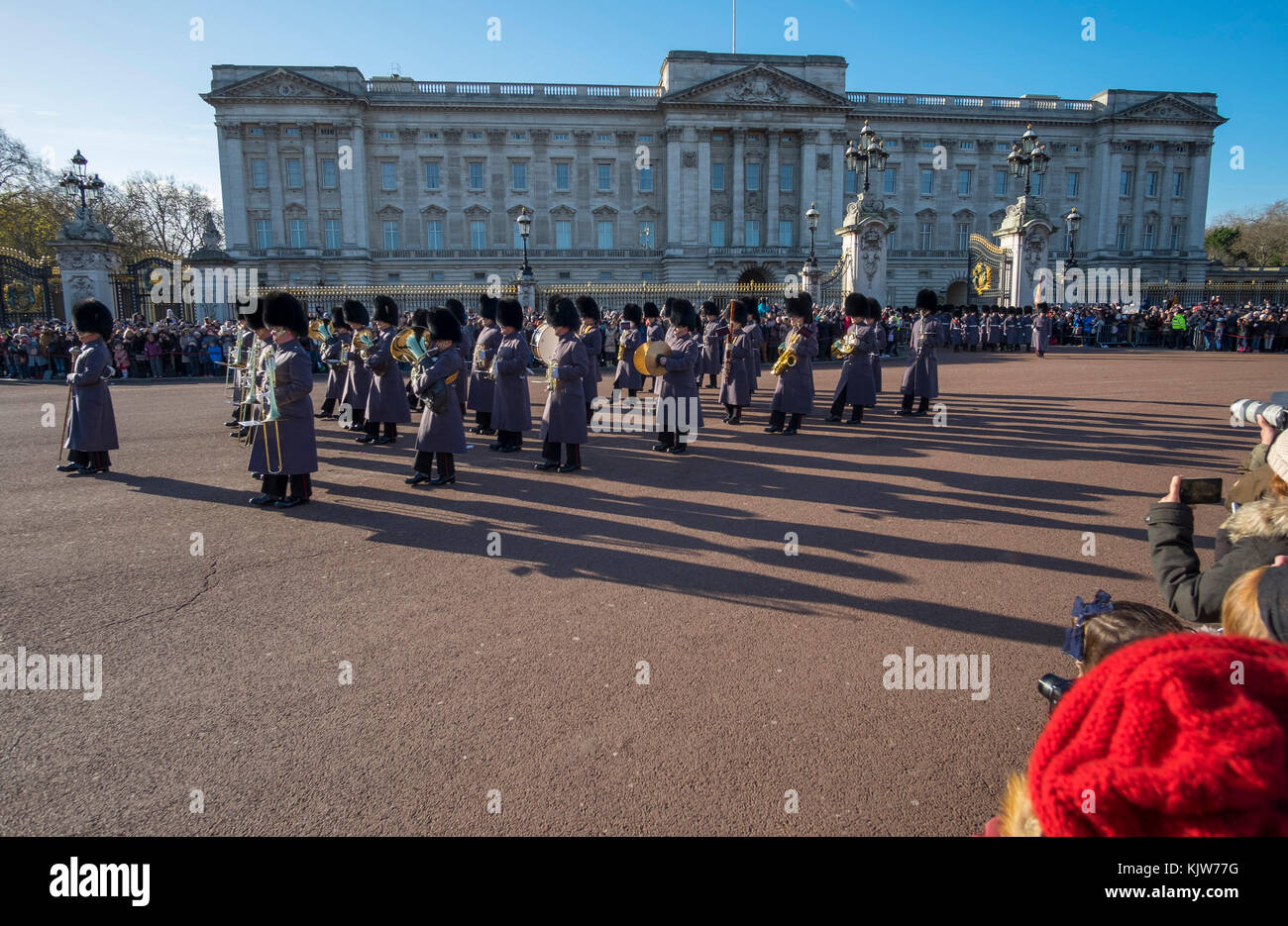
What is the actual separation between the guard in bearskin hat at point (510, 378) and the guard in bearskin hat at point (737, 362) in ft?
11.9

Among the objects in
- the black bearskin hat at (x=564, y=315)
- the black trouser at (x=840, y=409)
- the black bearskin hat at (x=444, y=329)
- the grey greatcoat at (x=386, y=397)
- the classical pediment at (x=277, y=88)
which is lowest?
the black trouser at (x=840, y=409)

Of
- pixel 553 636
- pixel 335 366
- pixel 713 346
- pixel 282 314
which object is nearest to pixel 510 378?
pixel 282 314

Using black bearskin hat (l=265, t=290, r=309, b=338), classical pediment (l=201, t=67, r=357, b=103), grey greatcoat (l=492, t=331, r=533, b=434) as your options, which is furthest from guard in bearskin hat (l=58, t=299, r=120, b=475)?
classical pediment (l=201, t=67, r=357, b=103)

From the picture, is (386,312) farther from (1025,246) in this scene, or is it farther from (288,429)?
(1025,246)

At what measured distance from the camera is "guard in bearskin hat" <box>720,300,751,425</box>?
11961 mm

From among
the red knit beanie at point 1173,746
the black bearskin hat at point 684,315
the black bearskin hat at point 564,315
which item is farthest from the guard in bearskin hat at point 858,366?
the red knit beanie at point 1173,746

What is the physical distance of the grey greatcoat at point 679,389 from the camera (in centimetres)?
979

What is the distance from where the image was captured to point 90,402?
28.2ft

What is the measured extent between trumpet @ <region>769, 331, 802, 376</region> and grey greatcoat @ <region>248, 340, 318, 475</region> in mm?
6268

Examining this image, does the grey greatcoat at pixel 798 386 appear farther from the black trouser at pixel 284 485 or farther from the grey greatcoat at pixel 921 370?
the black trouser at pixel 284 485

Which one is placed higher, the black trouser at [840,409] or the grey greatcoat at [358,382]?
the grey greatcoat at [358,382]

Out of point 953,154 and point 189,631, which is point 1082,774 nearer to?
point 189,631
